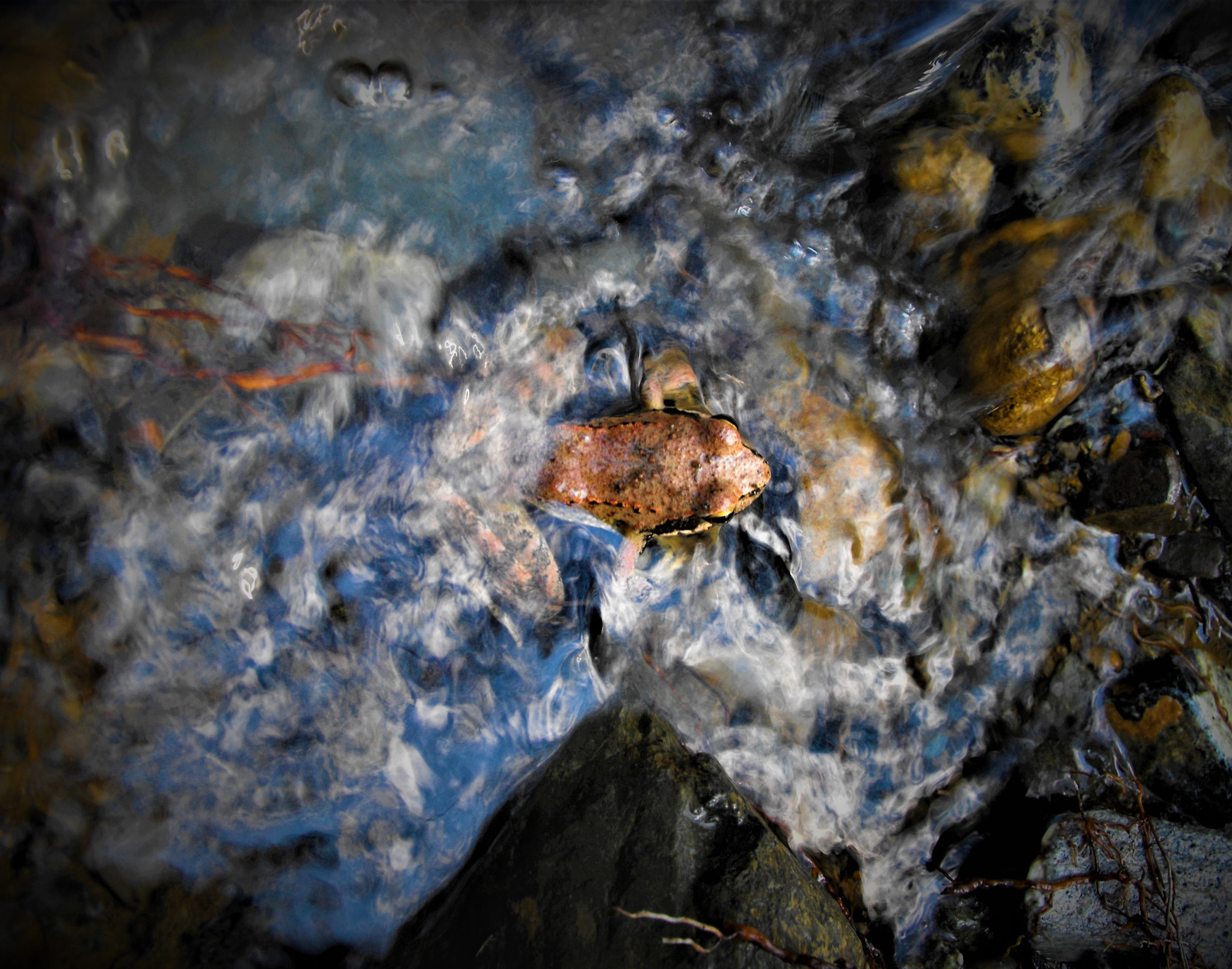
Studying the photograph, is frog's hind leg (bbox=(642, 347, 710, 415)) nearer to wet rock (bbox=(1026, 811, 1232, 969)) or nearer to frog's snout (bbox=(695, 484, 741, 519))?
frog's snout (bbox=(695, 484, 741, 519))

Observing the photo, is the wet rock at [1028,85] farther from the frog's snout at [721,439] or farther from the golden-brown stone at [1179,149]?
the frog's snout at [721,439]

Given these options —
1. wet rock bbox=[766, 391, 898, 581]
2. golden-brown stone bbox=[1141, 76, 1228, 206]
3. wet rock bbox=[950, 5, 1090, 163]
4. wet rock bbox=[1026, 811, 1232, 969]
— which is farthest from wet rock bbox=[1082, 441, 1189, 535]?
wet rock bbox=[950, 5, 1090, 163]

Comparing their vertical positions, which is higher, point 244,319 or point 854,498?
point 244,319

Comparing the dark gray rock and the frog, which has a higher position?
the frog

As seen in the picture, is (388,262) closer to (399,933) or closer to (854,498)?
(854,498)

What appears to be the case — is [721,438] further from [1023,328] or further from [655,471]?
[1023,328]

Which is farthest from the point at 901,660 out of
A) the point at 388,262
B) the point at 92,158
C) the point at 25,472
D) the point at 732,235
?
the point at 92,158
